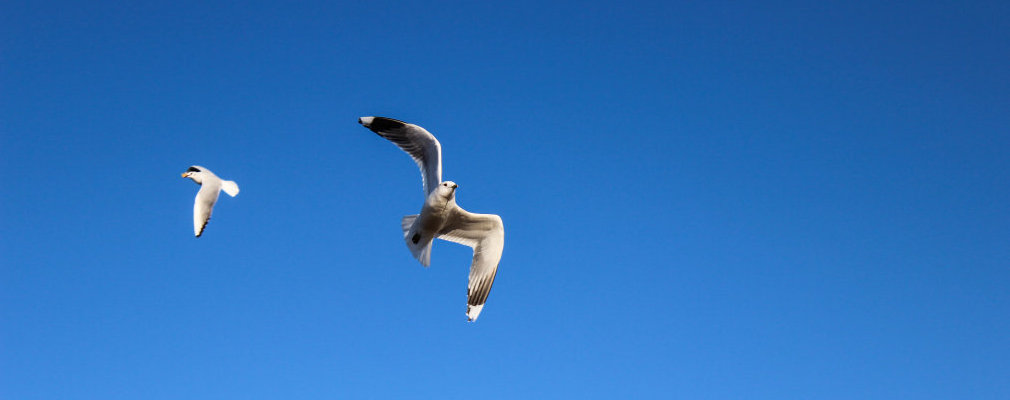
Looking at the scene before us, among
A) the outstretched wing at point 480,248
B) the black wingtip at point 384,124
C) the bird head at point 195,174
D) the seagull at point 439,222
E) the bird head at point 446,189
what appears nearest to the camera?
the bird head at point 446,189

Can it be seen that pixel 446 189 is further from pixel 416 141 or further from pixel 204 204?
pixel 204 204

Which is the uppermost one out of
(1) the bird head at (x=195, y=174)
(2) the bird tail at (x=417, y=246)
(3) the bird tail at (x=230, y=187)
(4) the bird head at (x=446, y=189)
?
(1) the bird head at (x=195, y=174)

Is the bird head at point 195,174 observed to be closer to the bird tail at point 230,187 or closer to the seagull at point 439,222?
the bird tail at point 230,187

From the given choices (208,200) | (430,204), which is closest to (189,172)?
(208,200)

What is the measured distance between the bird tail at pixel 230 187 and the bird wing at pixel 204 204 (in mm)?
68

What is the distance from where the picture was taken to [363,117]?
49.8 ft

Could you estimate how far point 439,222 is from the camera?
1492 centimetres

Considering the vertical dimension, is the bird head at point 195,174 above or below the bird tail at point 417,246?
above

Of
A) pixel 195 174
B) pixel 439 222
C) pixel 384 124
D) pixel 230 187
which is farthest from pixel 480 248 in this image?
pixel 195 174

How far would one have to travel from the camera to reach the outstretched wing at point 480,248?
15.4m

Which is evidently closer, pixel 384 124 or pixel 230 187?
pixel 384 124

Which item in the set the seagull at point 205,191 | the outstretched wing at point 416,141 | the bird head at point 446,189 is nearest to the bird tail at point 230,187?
the seagull at point 205,191

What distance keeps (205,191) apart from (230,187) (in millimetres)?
328

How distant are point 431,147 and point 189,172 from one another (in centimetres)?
357
